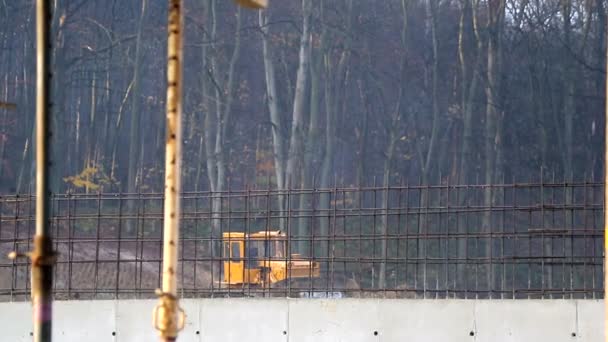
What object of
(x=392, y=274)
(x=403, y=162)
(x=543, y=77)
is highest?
(x=543, y=77)

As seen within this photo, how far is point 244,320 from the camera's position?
1515 centimetres

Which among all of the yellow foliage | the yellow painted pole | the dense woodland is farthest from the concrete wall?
the yellow foliage

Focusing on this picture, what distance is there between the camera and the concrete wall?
45.5ft

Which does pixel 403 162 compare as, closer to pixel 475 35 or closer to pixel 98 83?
pixel 475 35

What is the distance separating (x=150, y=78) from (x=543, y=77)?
16435 mm

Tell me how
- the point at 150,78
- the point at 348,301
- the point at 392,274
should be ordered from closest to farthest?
the point at 348,301 → the point at 392,274 → the point at 150,78

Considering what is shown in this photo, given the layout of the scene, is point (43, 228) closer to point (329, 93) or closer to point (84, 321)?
point (84, 321)

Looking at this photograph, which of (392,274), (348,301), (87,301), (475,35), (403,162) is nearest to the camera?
(348,301)

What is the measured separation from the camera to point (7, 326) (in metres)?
15.9

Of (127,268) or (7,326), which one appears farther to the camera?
(127,268)

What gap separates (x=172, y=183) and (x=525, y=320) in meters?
8.57

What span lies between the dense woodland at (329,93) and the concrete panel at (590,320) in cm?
2727

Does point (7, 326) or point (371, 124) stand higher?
point (371, 124)

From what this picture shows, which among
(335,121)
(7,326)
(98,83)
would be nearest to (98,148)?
(98,83)
